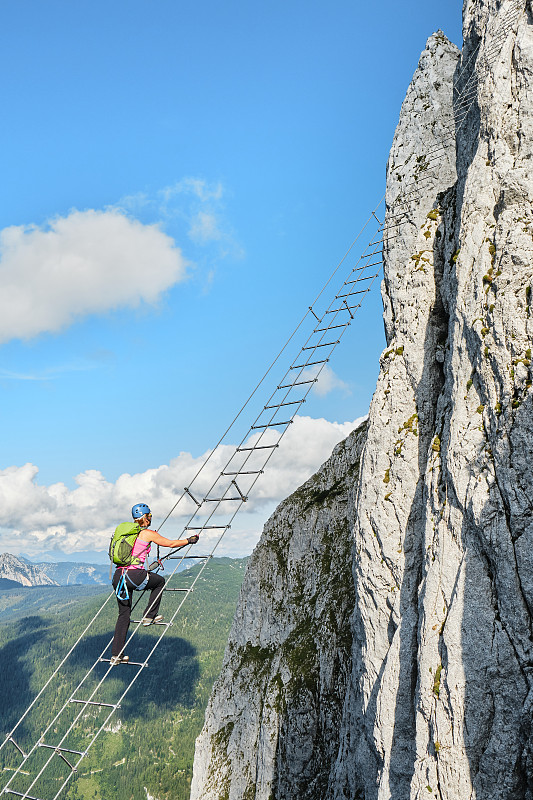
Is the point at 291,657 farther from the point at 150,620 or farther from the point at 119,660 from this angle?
the point at 119,660

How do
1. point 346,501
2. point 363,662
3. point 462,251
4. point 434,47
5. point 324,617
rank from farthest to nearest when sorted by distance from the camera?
point 346,501, point 324,617, point 434,47, point 363,662, point 462,251

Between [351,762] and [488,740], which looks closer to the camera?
[488,740]

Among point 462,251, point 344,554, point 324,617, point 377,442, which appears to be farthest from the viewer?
point 344,554

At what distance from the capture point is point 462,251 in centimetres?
1791

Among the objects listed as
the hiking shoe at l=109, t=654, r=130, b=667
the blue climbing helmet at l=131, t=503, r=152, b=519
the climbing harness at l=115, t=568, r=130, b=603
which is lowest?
the hiking shoe at l=109, t=654, r=130, b=667

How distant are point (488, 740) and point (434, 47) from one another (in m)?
34.8

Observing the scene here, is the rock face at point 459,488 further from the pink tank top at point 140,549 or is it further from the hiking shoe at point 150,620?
the pink tank top at point 140,549

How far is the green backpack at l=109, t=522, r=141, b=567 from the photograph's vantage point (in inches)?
631

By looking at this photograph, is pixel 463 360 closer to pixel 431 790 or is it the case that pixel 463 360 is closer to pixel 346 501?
pixel 431 790

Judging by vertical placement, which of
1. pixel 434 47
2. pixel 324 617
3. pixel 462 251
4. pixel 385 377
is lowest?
pixel 324 617

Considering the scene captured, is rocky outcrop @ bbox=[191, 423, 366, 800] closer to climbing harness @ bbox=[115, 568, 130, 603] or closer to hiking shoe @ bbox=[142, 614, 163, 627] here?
hiking shoe @ bbox=[142, 614, 163, 627]

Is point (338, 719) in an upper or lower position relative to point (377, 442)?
lower

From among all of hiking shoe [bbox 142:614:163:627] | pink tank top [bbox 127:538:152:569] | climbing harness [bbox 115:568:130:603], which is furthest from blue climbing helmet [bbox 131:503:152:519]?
hiking shoe [bbox 142:614:163:627]

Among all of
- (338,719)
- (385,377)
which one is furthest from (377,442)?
(338,719)
